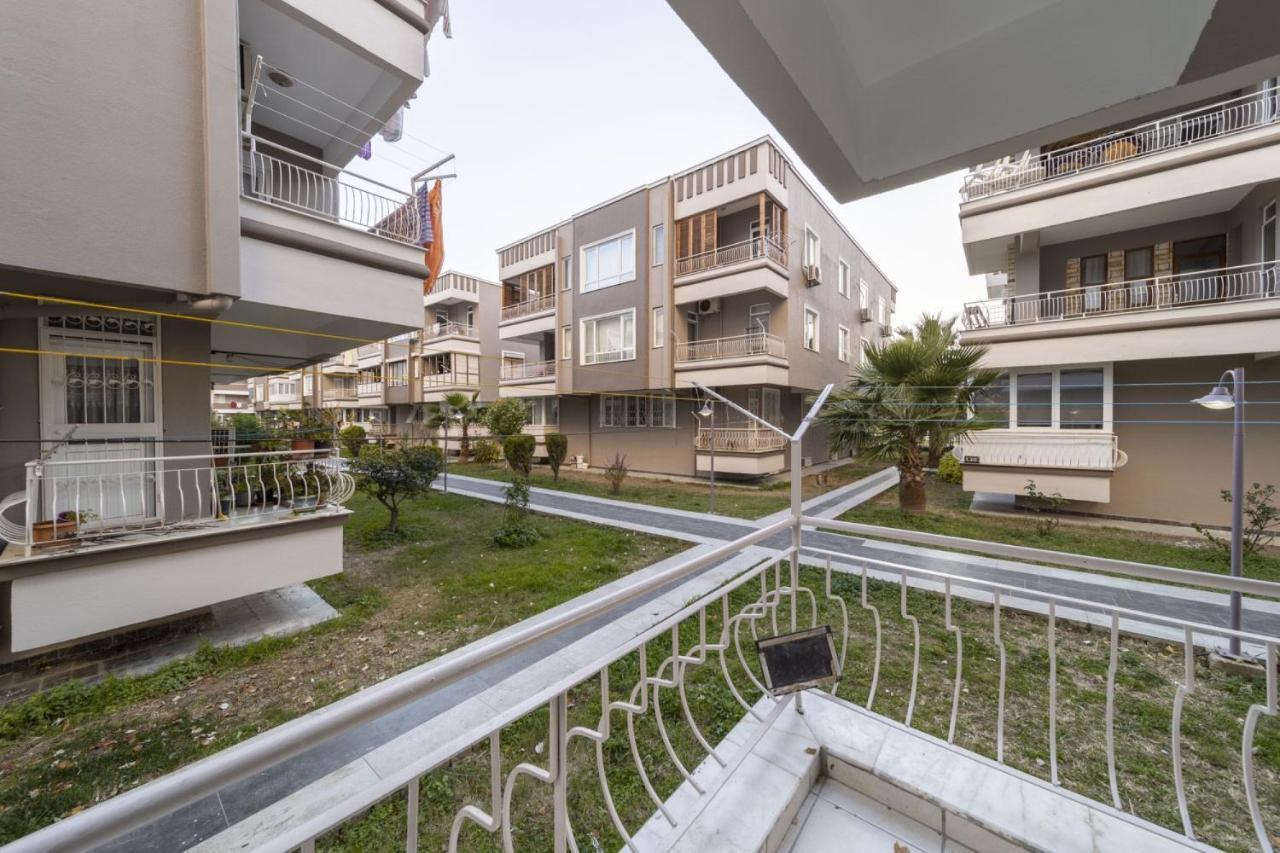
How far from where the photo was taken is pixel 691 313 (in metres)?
15.2

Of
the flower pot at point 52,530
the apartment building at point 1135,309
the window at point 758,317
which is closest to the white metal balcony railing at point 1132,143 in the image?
the apartment building at point 1135,309

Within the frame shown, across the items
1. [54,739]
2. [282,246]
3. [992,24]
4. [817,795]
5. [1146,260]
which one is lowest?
[54,739]

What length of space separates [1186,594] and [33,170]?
11.9 metres

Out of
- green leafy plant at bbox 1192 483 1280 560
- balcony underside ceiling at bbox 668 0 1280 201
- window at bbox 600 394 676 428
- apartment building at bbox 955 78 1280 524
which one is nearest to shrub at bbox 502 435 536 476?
window at bbox 600 394 676 428

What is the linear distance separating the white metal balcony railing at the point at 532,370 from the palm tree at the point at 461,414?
1.98 metres

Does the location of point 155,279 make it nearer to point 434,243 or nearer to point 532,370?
point 434,243

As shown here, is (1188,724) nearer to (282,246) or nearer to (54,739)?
(54,739)

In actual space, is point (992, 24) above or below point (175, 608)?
above

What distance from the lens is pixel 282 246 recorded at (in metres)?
5.08

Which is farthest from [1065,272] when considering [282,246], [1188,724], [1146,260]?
[282,246]

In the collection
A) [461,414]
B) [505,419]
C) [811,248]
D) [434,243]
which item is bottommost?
[505,419]

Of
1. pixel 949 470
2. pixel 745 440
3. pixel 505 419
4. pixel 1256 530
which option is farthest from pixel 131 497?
pixel 949 470

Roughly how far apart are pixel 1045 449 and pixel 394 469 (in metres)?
12.1

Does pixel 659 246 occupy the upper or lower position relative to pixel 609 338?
upper
